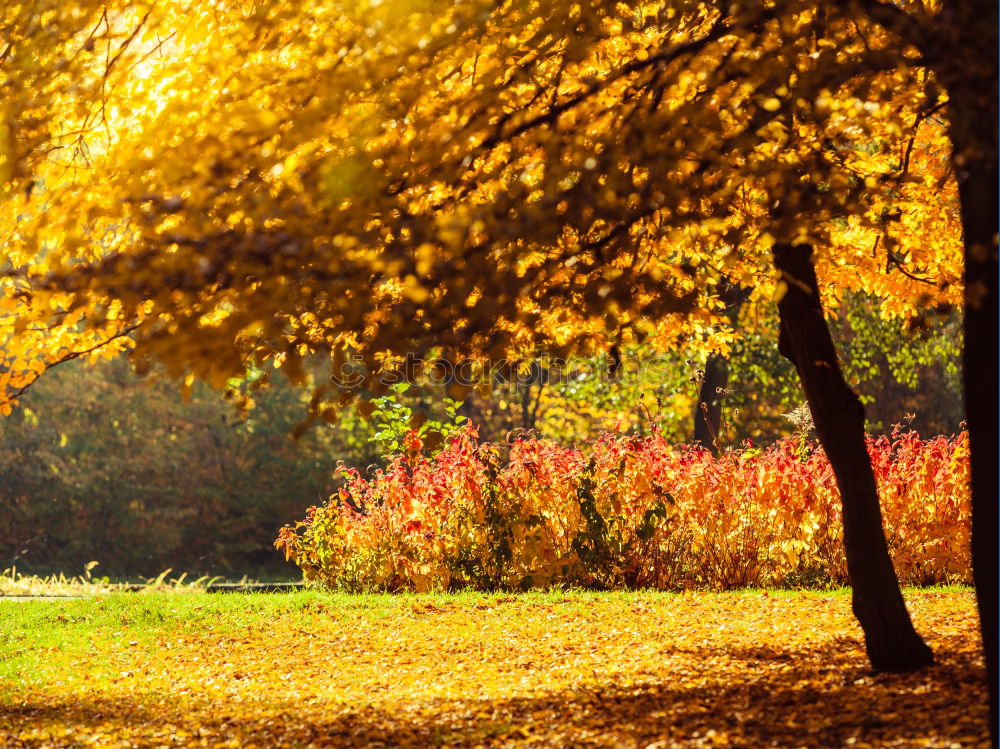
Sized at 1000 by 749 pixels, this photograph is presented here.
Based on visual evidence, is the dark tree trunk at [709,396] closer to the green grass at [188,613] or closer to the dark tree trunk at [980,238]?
the green grass at [188,613]

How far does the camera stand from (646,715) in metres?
4.96

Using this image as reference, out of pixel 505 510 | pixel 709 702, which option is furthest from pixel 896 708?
pixel 505 510

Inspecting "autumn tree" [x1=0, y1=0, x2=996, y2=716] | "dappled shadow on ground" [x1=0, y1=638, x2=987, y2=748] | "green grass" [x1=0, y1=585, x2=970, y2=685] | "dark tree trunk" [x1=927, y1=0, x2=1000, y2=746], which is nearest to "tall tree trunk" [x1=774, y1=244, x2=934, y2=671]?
"autumn tree" [x1=0, y1=0, x2=996, y2=716]

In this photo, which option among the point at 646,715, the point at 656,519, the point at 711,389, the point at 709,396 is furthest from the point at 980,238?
the point at 709,396

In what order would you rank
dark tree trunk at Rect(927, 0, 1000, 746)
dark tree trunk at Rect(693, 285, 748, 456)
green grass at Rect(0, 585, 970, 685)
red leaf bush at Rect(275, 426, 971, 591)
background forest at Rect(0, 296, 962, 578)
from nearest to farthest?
dark tree trunk at Rect(927, 0, 1000, 746)
green grass at Rect(0, 585, 970, 685)
red leaf bush at Rect(275, 426, 971, 591)
dark tree trunk at Rect(693, 285, 748, 456)
background forest at Rect(0, 296, 962, 578)

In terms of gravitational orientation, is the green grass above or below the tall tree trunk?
below

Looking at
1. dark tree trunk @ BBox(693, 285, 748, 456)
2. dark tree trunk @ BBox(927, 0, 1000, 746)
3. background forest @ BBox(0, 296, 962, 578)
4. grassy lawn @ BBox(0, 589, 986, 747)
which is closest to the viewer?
dark tree trunk @ BBox(927, 0, 1000, 746)

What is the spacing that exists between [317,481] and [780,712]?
18.3 metres

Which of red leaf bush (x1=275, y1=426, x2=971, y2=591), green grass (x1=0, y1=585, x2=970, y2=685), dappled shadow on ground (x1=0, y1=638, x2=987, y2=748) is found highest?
red leaf bush (x1=275, y1=426, x2=971, y2=591)

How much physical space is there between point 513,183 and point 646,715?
7.89 ft

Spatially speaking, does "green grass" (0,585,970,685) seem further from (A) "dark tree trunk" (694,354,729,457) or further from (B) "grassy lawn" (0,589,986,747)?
(A) "dark tree trunk" (694,354,729,457)

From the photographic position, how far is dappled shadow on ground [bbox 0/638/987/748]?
4438 mm

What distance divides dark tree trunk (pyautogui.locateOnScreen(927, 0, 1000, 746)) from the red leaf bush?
5.28 m

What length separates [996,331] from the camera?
13.6 feet
